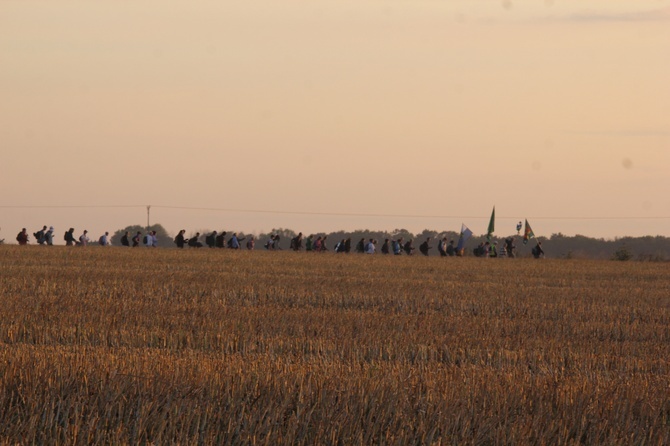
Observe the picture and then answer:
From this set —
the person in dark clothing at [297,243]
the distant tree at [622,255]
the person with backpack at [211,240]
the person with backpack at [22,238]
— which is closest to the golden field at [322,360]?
the person with backpack at [22,238]

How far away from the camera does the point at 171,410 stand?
7918 millimetres

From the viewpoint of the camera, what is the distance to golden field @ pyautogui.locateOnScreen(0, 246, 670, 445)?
25.8ft

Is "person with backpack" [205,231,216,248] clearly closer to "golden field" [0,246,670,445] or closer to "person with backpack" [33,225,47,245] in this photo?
"person with backpack" [33,225,47,245]

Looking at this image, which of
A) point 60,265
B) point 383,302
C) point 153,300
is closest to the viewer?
point 153,300

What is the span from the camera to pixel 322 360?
12.3 metres

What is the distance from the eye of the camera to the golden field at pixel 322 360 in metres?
7.87

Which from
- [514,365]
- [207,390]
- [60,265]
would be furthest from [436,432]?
[60,265]

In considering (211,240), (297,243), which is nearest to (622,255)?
(297,243)

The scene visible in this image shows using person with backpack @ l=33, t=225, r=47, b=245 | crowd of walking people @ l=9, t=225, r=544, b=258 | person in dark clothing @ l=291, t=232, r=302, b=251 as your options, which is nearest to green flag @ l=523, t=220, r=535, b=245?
crowd of walking people @ l=9, t=225, r=544, b=258

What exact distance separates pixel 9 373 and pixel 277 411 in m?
2.26

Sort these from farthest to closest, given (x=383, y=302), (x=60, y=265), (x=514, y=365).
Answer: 1. (x=60, y=265)
2. (x=383, y=302)
3. (x=514, y=365)

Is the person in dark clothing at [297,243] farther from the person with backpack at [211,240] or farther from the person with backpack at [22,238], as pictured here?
the person with backpack at [22,238]

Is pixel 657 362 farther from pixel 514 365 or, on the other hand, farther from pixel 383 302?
pixel 383 302

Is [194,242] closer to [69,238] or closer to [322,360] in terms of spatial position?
[69,238]
